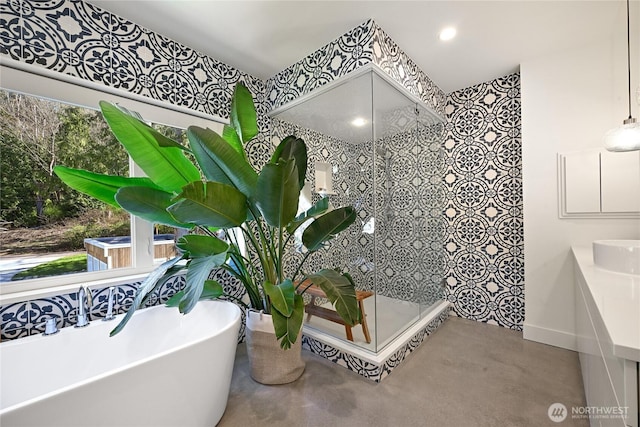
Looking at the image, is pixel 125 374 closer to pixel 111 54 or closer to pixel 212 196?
pixel 212 196

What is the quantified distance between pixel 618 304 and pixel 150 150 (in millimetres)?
2035

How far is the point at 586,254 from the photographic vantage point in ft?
5.86

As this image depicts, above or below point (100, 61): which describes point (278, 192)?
below

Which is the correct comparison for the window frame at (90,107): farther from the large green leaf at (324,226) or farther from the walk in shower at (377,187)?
the large green leaf at (324,226)

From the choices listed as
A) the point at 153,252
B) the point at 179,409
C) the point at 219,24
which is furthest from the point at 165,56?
the point at 179,409

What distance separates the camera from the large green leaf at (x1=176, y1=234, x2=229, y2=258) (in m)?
1.25

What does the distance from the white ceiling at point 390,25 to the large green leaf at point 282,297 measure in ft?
5.76

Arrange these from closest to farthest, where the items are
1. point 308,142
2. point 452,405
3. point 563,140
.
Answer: point 452,405 → point 563,140 → point 308,142

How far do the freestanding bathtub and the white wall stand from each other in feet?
8.30

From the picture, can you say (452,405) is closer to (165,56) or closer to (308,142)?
(308,142)

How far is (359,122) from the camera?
83.4 inches

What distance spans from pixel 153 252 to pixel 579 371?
3183mm

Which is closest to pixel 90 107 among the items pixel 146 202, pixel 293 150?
pixel 146 202

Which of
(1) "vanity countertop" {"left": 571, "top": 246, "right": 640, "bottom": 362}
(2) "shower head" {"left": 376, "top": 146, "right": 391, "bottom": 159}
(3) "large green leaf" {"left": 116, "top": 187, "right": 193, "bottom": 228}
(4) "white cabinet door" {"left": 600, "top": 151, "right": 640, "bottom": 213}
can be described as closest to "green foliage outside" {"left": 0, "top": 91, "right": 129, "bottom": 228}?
(3) "large green leaf" {"left": 116, "top": 187, "right": 193, "bottom": 228}
